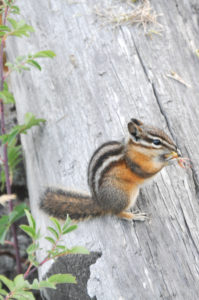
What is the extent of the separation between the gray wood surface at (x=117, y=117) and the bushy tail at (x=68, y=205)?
2.3 inches

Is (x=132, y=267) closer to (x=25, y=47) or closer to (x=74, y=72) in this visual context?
(x=74, y=72)

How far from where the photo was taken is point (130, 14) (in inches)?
124

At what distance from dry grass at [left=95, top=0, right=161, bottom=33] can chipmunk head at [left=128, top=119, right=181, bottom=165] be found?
104 centimetres

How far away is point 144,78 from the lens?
285 centimetres

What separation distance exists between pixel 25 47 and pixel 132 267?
6.56ft

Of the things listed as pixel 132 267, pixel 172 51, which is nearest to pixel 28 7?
pixel 172 51

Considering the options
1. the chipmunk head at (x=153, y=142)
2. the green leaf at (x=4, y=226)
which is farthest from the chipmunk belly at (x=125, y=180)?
the green leaf at (x=4, y=226)

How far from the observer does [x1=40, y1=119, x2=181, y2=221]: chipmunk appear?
7.76ft

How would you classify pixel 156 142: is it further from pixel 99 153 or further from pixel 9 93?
pixel 9 93

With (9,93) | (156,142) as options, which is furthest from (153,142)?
(9,93)

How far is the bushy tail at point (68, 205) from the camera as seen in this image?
248cm

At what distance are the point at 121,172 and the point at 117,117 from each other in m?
0.40

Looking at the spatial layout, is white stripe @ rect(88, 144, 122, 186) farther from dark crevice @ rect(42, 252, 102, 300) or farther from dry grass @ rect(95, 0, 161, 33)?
dry grass @ rect(95, 0, 161, 33)

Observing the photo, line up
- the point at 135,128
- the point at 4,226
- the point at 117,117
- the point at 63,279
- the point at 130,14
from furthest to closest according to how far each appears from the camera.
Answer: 1. the point at 130,14
2. the point at 4,226
3. the point at 117,117
4. the point at 135,128
5. the point at 63,279
